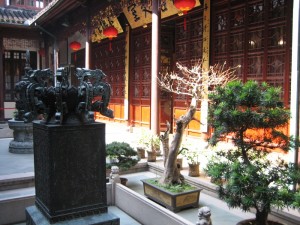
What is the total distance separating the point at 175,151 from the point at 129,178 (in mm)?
1686

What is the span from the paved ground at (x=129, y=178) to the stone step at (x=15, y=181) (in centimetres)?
38

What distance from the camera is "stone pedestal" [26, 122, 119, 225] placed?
2.72m

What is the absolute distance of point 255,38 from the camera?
713cm

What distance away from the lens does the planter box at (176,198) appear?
15.4 ft

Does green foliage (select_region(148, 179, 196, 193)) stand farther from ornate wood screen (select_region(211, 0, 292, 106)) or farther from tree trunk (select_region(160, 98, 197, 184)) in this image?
ornate wood screen (select_region(211, 0, 292, 106))

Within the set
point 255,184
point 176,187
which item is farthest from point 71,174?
point 176,187

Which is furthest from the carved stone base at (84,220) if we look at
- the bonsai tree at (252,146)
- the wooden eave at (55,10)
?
the wooden eave at (55,10)

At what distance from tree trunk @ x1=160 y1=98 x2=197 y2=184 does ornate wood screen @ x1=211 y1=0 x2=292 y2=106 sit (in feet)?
8.12

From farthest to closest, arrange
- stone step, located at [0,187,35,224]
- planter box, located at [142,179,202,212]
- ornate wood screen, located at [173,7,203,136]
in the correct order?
ornate wood screen, located at [173,7,203,136]
planter box, located at [142,179,202,212]
stone step, located at [0,187,35,224]

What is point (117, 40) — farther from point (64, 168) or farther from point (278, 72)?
point (64, 168)

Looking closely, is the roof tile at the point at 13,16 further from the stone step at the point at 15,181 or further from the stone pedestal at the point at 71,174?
the stone pedestal at the point at 71,174

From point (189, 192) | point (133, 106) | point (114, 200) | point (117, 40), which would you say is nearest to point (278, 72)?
point (189, 192)

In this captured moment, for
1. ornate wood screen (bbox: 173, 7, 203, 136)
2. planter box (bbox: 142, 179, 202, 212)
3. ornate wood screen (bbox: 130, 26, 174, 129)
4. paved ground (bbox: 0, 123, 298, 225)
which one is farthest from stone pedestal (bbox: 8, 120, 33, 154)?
planter box (bbox: 142, 179, 202, 212)

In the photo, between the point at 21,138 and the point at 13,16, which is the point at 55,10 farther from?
the point at 21,138
